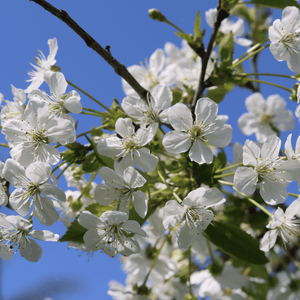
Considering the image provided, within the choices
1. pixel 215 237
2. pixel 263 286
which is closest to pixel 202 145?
pixel 215 237

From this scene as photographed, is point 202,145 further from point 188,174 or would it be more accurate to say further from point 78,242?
point 78,242

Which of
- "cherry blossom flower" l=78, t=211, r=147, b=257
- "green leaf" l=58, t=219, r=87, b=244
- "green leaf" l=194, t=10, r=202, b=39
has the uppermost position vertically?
"green leaf" l=194, t=10, r=202, b=39

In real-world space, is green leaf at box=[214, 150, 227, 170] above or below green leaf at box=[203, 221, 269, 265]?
above

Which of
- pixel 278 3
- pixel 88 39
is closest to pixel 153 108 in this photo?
pixel 88 39

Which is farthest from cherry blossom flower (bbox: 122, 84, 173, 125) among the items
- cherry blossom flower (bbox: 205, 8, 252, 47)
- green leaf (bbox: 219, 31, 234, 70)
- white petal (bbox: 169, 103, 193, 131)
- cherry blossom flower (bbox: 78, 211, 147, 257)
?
cherry blossom flower (bbox: 205, 8, 252, 47)

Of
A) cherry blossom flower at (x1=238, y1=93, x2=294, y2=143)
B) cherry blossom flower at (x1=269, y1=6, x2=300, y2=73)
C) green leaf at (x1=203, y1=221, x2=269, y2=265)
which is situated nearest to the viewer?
green leaf at (x1=203, y1=221, x2=269, y2=265)

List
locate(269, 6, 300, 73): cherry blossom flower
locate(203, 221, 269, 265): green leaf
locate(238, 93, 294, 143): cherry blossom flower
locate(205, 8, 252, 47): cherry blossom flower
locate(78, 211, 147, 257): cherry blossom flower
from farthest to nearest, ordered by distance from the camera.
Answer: locate(238, 93, 294, 143): cherry blossom flower
locate(205, 8, 252, 47): cherry blossom flower
locate(269, 6, 300, 73): cherry blossom flower
locate(203, 221, 269, 265): green leaf
locate(78, 211, 147, 257): cherry blossom flower

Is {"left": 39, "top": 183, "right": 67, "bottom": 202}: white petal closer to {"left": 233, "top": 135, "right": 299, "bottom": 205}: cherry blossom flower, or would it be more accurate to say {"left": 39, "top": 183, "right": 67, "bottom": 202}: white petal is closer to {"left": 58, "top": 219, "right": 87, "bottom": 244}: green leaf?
{"left": 58, "top": 219, "right": 87, "bottom": 244}: green leaf
